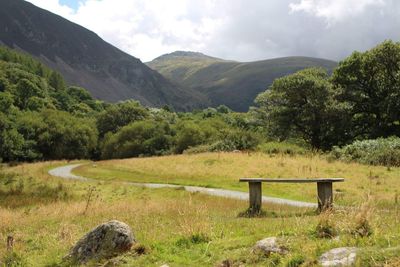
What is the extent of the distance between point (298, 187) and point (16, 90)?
434 ft

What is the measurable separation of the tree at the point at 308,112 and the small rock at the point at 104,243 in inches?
1964

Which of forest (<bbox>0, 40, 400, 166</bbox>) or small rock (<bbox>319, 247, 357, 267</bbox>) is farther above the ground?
forest (<bbox>0, 40, 400, 166</bbox>)

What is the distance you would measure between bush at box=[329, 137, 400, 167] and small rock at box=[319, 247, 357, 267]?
95.1 feet

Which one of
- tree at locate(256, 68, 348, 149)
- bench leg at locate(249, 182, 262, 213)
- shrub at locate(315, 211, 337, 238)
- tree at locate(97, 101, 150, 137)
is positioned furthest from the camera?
tree at locate(97, 101, 150, 137)

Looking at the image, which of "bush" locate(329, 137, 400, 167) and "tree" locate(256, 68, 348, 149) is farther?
"tree" locate(256, 68, 348, 149)

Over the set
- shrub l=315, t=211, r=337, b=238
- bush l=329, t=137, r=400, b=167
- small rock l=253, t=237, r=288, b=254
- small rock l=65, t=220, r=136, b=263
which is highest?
bush l=329, t=137, r=400, b=167

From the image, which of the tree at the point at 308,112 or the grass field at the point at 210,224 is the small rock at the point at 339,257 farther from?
the tree at the point at 308,112

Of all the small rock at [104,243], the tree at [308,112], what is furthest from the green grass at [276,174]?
the tree at [308,112]

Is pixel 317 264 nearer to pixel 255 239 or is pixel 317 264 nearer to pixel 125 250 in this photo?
pixel 255 239

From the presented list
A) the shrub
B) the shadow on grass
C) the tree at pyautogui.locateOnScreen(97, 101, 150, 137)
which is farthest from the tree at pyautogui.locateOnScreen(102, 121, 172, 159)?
the shrub

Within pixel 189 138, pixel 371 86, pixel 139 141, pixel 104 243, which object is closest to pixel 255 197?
pixel 104 243

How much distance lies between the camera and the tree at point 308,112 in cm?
5684

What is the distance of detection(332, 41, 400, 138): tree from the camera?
55.4 metres

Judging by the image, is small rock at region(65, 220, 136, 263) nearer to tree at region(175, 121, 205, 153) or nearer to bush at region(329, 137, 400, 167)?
bush at region(329, 137, 400, 167)
